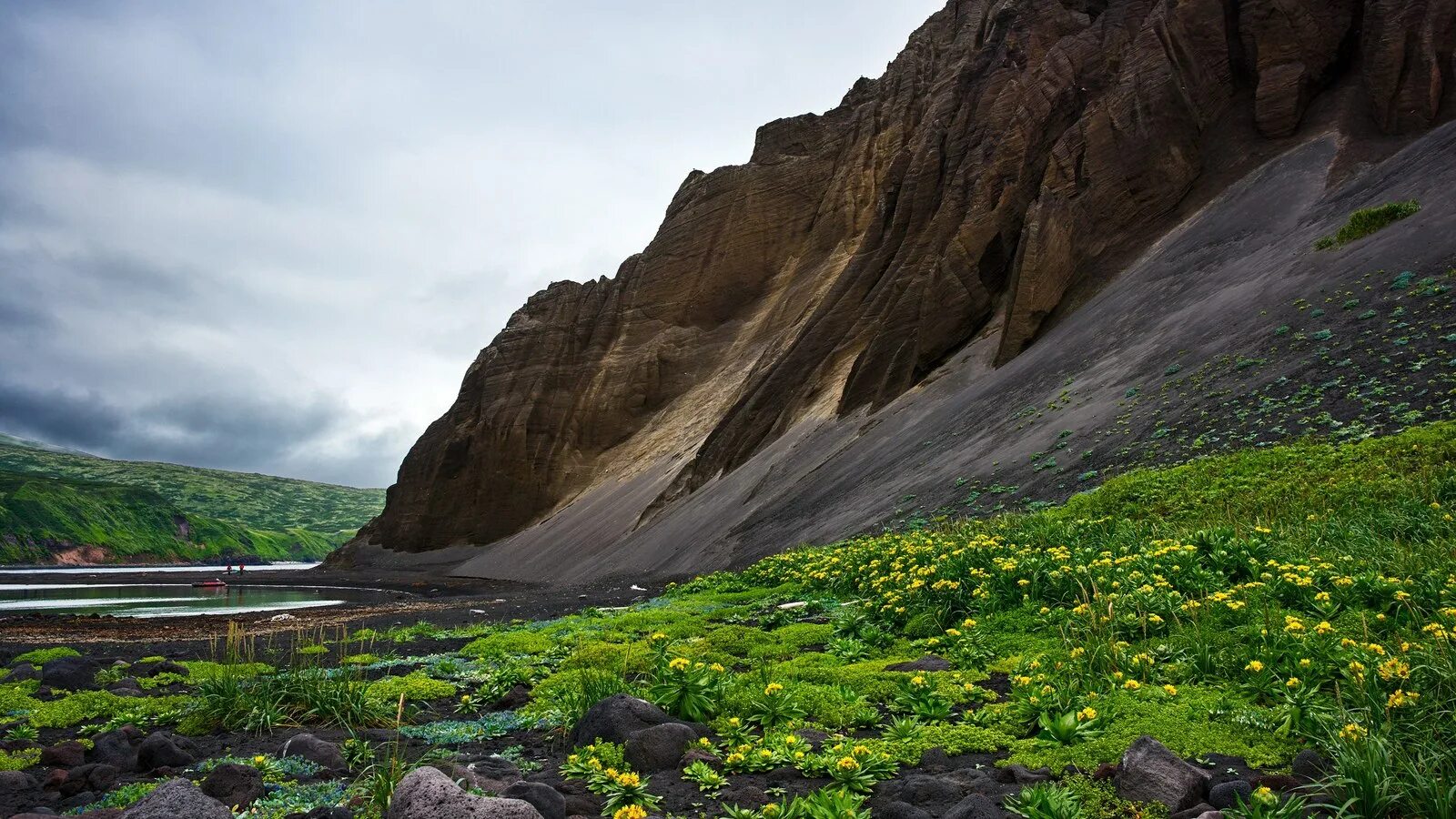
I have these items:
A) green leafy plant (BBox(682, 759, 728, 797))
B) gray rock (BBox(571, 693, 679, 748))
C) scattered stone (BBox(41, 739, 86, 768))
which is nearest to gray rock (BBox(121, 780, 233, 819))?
scattered stone (BBox(41, 739, 86, 768))

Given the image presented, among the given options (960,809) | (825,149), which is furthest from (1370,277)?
(825,149)

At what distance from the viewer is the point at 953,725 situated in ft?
21.8

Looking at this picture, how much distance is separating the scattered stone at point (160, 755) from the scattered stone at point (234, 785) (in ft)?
3.17

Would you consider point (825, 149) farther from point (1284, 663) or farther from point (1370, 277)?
point (1284, 663)

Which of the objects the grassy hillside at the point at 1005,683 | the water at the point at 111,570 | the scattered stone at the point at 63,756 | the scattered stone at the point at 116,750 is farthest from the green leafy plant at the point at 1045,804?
the water at the point at 111,570

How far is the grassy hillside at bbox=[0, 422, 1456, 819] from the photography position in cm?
514

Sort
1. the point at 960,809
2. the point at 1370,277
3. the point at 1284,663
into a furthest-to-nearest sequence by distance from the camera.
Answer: the point at 1370,277 < the point at 1284,663 < the point at 960,809

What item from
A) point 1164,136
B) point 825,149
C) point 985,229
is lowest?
point 985,229

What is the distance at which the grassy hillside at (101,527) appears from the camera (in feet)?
398

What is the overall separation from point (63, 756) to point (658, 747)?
4714mm

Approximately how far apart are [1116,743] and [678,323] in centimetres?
7762

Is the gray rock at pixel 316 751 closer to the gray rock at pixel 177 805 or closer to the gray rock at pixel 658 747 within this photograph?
the gray rock at pixel 177 805

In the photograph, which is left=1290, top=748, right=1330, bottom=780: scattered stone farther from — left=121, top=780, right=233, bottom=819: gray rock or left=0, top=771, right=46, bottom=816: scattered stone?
left=0, top=771, right=46, bottom=816: scattered stone

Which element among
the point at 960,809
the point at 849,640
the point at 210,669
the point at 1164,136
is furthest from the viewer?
the point at 1164,136
